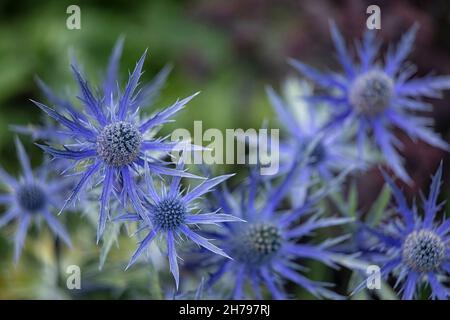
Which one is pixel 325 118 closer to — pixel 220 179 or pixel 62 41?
pixel 220 179

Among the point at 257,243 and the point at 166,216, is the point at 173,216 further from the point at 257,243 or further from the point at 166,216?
the point at 257,243

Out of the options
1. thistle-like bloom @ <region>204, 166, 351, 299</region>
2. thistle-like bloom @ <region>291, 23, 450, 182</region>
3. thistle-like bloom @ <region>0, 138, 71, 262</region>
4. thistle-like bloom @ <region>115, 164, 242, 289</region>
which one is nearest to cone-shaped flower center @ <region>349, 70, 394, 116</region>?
thistle-like bloom @ <region>291, 23, 450, 182</region>

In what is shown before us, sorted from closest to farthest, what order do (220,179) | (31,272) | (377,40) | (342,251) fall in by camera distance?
(220,179), (342,251), (31,272), (377,40)

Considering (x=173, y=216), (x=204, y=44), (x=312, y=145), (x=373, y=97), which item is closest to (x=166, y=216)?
(x=173, y=216)

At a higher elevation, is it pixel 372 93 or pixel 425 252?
pixel 372 93

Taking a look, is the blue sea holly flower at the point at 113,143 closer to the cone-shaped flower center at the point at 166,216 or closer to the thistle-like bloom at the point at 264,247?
the cone-shaped flower center at the point at 166,216
